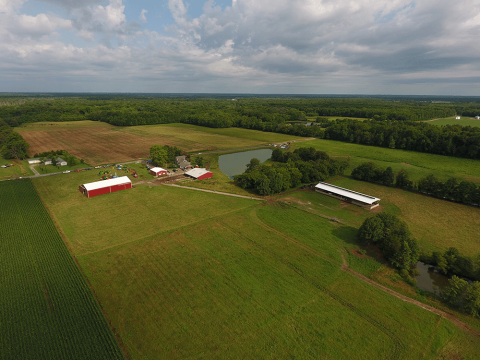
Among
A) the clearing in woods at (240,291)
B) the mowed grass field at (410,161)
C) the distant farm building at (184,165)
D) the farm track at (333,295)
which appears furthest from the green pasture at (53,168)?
the mowed grass field at (410,161)

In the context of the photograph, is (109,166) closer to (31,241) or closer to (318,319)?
(31,241)

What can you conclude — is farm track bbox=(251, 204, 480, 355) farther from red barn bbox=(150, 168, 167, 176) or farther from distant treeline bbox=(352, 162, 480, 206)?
red barn bbox=(150, 168, 167, 176)

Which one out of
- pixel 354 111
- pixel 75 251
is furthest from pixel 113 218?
pixel 354 111

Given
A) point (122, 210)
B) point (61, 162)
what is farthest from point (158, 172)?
point (61, 162)

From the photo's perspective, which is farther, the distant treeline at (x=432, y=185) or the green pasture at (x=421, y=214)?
the distant treeline at (x=432, y=185)

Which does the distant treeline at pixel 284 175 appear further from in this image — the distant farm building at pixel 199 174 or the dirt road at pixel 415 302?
the dirt road at pixel 415 302

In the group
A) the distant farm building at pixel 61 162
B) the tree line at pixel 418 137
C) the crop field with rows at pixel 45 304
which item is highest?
the tree line at pixel 418 137
